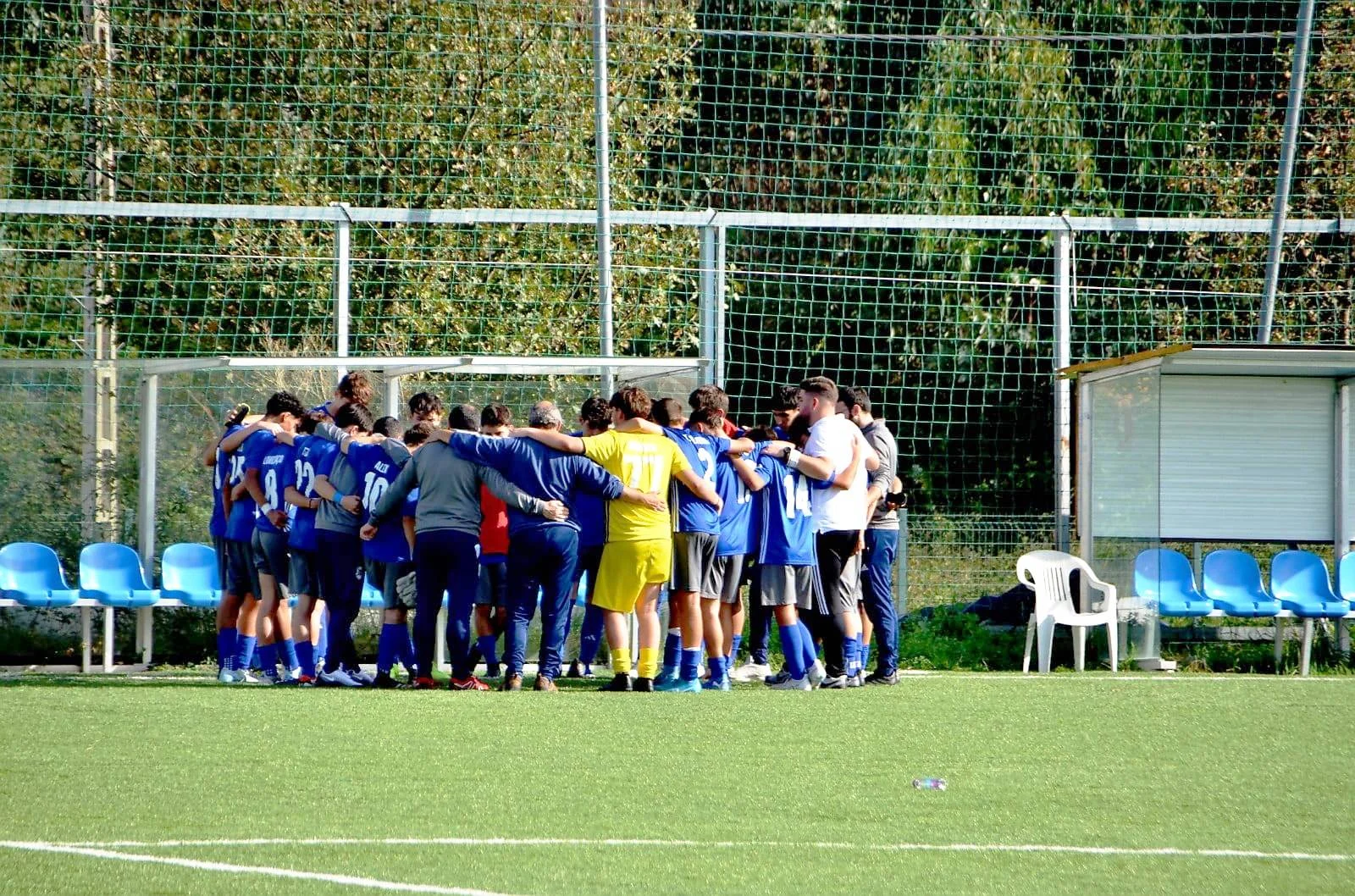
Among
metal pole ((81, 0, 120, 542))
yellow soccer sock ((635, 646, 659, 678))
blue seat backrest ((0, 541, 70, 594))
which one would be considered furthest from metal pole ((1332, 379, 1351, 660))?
blue seat backrest ((0, 541, 70, 594))

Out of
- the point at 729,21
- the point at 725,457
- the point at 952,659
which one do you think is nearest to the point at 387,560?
the point at 725,457

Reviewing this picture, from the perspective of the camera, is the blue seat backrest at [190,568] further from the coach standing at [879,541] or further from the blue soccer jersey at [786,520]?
the coach standing at [879,541]

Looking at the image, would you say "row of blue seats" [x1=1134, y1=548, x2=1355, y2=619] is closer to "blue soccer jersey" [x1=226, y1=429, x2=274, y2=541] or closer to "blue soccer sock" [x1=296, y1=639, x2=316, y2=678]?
"blue soccer sock" [x1=296, y1=639, x2=316, y2=678]

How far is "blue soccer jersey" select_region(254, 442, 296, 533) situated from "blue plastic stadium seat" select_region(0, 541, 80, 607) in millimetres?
2066

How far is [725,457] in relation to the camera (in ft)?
35.4

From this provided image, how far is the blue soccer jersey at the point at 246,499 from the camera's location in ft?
36.1

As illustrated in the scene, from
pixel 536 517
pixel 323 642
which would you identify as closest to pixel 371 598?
pixel 323 642

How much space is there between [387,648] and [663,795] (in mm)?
4773

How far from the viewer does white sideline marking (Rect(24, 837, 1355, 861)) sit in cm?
543

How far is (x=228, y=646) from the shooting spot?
37.7 feet

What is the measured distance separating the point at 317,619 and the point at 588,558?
73.1 inches

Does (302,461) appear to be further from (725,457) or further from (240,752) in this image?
(240,752)

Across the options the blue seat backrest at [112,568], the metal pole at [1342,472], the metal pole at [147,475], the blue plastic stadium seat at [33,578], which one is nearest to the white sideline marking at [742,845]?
the blue plastic stadium seat at [33,578]

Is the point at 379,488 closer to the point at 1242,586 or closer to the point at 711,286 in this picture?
the point at 711,286
